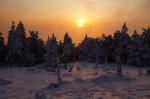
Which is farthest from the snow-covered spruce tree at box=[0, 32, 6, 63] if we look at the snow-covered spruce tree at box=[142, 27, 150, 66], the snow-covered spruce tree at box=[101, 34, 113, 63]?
the snow-covered spruce tree at box=[142, 27, 150, 66]

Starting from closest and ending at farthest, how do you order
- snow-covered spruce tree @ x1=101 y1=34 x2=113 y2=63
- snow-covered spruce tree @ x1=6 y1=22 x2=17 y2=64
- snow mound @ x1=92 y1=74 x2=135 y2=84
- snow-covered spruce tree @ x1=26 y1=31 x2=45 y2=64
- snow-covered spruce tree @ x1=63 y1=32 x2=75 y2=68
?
snow mound @ x1=92 y1=74 x2=135 y2=84, snow-covered spruce tree @ x1=6 y1=22 x2=17 y2=64, snow-covered spruce tree @ x1=63 y1=32 x2=75 y2=68, snow-covered spruce tree @ x1=26 y1=31 x2=45 y2=64, snow-covered spruce tree @ x1=101 y1=34 x2=113 y2=63

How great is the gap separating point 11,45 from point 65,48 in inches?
555

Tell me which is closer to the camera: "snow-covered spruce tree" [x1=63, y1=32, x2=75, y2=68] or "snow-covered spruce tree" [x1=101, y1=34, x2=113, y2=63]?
"snow-covered spruce tree" [x1=63, y1=32, x2=75, y2=68]

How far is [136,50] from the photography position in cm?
8212

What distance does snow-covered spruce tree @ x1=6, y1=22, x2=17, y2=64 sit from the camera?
82.5 meters

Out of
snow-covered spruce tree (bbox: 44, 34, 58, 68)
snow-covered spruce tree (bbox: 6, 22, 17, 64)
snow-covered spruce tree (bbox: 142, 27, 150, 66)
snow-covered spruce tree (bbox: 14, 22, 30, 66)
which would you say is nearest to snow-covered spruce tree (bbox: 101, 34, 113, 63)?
snow-covered spruce tree (bbox: 142, 27, 150, 66)

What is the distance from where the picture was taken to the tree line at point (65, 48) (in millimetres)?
81625

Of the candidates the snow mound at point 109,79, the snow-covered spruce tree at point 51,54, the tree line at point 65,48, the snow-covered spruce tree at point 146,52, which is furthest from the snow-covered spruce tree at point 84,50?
the snow mound at point 109,79

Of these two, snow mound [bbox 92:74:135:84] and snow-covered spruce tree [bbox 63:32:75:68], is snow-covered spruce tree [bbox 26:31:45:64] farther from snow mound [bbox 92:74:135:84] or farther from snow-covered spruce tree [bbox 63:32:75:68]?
snow mound [bbox 92:74:135:84]

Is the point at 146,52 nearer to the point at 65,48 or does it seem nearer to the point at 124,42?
the point at 124,42

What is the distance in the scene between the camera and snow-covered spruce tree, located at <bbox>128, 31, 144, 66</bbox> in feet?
266

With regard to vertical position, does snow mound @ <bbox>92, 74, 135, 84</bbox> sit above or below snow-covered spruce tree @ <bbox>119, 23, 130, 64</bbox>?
below

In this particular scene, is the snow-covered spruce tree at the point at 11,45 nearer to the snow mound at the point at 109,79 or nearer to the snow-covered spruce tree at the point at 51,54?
the snow-covered spruce tree at the point at 51,54

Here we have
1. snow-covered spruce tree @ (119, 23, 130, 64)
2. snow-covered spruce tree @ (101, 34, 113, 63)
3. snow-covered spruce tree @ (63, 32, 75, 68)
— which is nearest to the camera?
snow-covered spruce tree @ (119, 23, 130, 64)
